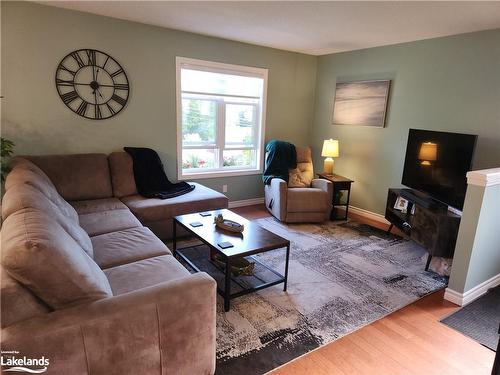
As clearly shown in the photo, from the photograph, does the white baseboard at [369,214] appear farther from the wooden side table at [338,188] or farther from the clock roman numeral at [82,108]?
the clock roman numeral at [82,108]

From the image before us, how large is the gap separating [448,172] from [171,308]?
2980 millimetres

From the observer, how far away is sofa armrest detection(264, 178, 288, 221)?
400cm

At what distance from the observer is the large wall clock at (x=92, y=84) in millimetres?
3277

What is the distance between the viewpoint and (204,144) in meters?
4.35

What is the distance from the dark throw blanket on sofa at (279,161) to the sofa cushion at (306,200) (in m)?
0.39

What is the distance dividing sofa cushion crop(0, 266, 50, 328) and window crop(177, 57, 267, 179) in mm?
3043

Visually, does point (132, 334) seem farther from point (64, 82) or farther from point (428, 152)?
point (428, 152)

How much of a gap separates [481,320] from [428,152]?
5.82 ft

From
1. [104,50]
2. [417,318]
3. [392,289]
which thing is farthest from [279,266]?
[104,50]

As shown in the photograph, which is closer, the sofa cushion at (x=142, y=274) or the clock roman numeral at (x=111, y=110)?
the sofa cushion at (x=142, y=274)

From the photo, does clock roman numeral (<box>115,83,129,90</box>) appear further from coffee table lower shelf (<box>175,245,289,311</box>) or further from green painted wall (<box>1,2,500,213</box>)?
coffee table lower shelf (<box>175,245,289,311</box>)

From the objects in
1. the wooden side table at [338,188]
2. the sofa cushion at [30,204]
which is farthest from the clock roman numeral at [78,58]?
the wooden side table at [338,188]

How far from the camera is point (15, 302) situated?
3.66 ft

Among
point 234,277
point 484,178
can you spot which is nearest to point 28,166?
point 234,277
